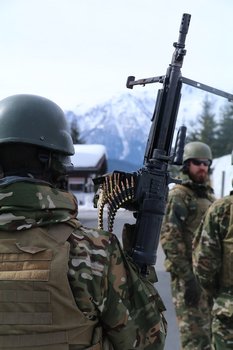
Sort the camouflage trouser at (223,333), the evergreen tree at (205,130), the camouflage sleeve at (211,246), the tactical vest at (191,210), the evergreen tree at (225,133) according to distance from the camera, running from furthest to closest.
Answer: the evergreen tree at (205,130)
the evergreen tree at (225,133)
the tactical vest at (191,210)
the camouflage sleeve at (211,246)
the camouflage trouser at (223,333)

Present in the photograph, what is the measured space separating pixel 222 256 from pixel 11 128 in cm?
191

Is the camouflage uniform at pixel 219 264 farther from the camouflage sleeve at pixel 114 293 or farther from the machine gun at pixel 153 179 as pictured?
the camouflage sleeve at pixel 114 293

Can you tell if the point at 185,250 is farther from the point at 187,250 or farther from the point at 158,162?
the point at 158,162

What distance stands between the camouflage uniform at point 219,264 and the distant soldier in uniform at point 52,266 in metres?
1.39

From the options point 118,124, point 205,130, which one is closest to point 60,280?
point 205,130

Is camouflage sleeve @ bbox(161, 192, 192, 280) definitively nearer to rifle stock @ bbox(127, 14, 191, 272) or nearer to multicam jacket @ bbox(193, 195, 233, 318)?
multicam jacket @ bbox(193, 195, 233, 318)

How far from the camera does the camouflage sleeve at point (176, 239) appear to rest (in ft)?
14.3

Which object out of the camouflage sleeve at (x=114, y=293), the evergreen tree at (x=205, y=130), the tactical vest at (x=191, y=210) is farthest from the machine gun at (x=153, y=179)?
the evergreen tree at (x=205, y=130)

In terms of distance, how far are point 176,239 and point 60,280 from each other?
2940 mm

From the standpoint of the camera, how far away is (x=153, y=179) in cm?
203

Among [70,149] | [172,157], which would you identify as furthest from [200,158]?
[70,149]

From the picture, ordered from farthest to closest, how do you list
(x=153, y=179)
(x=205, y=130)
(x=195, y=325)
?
(x=205, y=130) → (x=195, y=325) → (x=153, y=179)

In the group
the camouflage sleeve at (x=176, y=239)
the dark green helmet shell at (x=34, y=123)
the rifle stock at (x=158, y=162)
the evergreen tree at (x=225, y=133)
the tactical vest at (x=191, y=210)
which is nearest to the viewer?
the dark green helmet shell at (x=34, y=123)

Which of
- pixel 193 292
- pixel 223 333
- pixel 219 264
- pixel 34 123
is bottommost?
pixel 193 292
